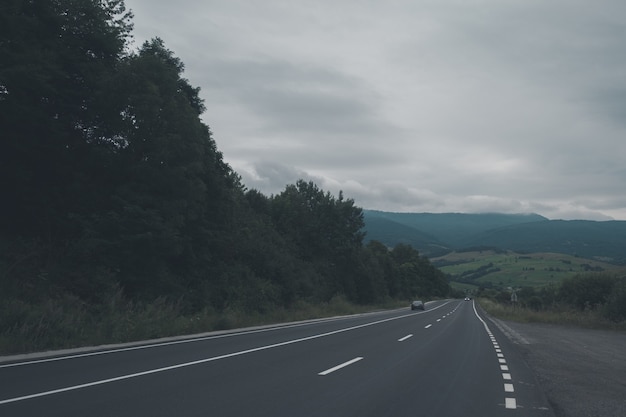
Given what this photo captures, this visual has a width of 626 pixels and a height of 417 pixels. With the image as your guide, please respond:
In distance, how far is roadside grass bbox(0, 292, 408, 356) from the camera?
52.4 feet

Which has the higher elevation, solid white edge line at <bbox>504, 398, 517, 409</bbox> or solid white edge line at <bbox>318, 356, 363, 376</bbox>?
solid white edge line at <bbox>504, 398, 517, 409</bbox>

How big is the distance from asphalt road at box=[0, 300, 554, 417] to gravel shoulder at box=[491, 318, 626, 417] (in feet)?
1.43

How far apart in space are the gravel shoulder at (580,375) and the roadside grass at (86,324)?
12.5 m

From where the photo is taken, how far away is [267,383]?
1127 cm

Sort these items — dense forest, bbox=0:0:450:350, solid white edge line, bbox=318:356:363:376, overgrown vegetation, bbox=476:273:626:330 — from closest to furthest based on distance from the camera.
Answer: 1. solid white edge line, bbox=318:356:363:376
2. dense forest, bbox=0:0:450:350
3. overgrown vegetation, bbox=476:273:626:330

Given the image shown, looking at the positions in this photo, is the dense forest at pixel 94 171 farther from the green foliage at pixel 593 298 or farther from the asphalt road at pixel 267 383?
the green foliage at pixel 593 298

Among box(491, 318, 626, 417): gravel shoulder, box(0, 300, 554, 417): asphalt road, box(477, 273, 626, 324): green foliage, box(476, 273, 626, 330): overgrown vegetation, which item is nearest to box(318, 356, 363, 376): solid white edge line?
box(0, 300, 554, 417): asphalt road

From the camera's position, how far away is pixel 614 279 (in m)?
52.1

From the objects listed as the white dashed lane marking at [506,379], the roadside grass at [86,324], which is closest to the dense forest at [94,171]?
the roadside grass at [86,324]

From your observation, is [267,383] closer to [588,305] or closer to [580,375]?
[580,375]

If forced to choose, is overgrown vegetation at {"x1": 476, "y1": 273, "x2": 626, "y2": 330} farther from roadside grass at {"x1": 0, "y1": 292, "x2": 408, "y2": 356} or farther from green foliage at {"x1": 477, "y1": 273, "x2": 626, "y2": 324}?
roadside grass at {"x1": 0, "y1": 292, "x2": 408, "y2": 356}

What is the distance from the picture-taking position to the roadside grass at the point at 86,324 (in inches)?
629

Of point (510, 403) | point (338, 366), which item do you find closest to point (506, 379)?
point (510, 403)

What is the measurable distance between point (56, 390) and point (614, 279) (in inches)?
2059
